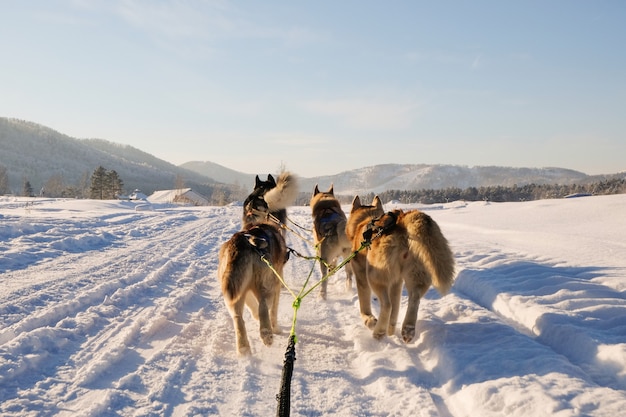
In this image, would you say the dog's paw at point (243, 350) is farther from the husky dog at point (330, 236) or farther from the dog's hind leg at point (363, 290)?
the husky dog at point (330, 236)

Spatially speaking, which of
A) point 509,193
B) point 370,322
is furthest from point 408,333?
point 509,193

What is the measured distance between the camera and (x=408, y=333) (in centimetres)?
407

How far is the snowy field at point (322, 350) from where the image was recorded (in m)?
2.97

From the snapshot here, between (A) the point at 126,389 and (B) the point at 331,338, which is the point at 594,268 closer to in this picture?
(B) the point at 331,338

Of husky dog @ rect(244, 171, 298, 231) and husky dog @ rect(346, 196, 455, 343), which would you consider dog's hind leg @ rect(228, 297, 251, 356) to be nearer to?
husky dog @ rect(346, 196, 455, 343)

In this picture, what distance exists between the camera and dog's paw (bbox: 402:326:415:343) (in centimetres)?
406

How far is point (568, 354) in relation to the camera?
3770 mm

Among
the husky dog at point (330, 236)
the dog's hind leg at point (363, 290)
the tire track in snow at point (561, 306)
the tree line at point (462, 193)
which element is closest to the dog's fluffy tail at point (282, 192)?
the husky dog at point (330, 236)

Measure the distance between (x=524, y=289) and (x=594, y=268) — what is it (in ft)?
5.80

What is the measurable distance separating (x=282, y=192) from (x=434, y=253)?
464 centimetres

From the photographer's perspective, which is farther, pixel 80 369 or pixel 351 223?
pixel 351 223

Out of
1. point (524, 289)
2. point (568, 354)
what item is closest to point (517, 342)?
point (568, 354)

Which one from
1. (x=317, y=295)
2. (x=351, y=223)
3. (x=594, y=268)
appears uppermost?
(x=351, y=223)

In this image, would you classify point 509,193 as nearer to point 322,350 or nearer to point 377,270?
point 377,270
